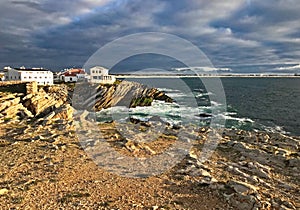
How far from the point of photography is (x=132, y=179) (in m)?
13.1

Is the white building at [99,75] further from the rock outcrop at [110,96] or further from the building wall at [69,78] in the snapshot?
the rock outcrop at [110,96]

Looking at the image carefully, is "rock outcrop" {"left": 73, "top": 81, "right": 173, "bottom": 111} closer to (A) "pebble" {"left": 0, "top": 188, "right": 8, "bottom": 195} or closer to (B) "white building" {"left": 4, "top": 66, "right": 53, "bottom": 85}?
(B) "white building" {"left": 4, "top": 66, "right": 53, "bottom": 85}

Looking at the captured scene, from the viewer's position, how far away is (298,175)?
15.8 m

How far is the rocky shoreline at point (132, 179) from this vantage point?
1078cm

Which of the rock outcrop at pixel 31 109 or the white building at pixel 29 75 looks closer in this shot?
the rock outcrop at pixel 31 109

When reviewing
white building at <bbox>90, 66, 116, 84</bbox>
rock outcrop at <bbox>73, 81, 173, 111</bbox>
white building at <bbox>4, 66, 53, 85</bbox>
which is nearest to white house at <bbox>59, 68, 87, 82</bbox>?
white building at <bbox>90, 66, 116, 84</bbox>

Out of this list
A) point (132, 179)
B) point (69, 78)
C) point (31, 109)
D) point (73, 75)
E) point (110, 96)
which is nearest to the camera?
point (132, 179)

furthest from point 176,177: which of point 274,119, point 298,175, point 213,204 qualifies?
point 274,119

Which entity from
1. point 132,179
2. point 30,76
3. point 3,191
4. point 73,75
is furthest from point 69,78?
point 3,191

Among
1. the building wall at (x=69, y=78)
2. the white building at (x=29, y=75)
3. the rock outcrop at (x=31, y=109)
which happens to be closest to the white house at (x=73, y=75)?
the building wall at (x=69, y=78)

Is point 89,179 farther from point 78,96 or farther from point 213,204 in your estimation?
point 78,96

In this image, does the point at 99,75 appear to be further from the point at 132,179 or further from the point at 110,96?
the point at 132,179

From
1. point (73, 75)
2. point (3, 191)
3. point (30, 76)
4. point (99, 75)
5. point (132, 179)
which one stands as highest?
point (73, 75)

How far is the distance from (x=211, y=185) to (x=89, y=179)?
17.5 ft
